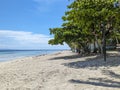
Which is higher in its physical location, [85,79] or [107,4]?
[107,4]

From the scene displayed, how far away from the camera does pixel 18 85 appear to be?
39.2ft

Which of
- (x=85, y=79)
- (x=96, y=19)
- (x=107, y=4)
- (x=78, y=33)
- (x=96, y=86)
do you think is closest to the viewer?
(x=96, y=86)

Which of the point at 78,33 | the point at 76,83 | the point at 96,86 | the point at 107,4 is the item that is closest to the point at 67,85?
the point at 76,83

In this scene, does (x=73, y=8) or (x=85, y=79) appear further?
(x=73, y=8)

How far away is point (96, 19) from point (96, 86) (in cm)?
1045

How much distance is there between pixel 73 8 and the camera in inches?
810

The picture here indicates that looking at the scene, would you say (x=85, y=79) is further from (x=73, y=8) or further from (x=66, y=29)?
(x=66, y=29)

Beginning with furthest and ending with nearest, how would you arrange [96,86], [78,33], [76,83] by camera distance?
[78,33], [76,83], [96,86]

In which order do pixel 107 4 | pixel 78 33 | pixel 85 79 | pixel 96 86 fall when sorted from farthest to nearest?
1. pixel 78 33
2. pixel 107 4
3. pixel 85 79
4. pixel 96 86

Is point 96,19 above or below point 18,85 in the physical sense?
above

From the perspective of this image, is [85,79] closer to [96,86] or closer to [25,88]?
[96,86]

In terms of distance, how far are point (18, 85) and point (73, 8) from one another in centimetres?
1048

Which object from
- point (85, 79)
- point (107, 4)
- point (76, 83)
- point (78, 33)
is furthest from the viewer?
point (78, 33)

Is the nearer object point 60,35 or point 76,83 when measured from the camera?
point 76,83
